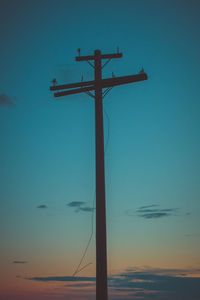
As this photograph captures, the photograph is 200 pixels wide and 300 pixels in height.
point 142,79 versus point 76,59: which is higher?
point 76,59

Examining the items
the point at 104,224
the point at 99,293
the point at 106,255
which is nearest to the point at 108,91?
the point at 104,224

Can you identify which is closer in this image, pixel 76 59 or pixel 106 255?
pixel 106 255

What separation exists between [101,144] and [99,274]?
11.0ft

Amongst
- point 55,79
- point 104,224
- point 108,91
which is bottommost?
point 104,224

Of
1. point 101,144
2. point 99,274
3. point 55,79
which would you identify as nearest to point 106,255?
point 99,274

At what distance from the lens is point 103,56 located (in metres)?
10.9

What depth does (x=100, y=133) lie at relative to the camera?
9766 millimetres

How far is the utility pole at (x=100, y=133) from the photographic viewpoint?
348 inches

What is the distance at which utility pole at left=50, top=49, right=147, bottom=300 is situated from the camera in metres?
8.85

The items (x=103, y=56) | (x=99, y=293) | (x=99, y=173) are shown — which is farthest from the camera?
(x=103, y=56)

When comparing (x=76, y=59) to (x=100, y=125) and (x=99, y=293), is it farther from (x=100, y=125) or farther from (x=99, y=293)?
(x=99, y=293)

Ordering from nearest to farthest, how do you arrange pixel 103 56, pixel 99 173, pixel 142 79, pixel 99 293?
pixel 99 293 < pixel 99 173 < pixel 142 79 < pixel 103 56

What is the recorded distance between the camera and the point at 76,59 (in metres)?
10.9

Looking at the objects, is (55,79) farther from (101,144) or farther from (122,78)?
(101,144)
